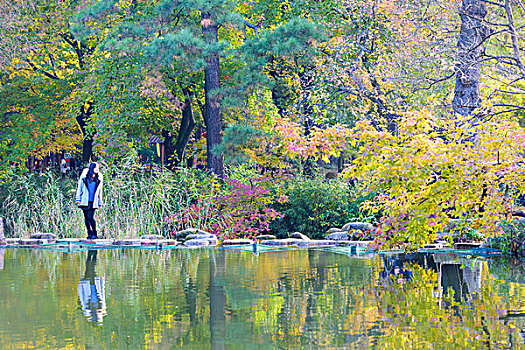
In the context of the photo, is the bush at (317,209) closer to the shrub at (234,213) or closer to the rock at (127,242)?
the shrub at (234,213)

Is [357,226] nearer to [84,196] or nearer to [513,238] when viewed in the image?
[513,238]

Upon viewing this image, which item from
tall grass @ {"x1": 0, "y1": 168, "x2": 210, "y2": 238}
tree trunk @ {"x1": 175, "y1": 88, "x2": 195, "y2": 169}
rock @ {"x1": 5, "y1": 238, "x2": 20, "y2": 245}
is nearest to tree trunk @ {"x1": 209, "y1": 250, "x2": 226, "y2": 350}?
tall grass @ {"x1": 0, "y1": 168, "x2": 210, "y2": 238}

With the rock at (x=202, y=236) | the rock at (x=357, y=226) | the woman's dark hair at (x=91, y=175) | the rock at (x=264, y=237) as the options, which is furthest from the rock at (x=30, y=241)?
the rock at (x=357, y=226)

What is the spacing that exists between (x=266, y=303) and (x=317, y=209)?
30.7 feet

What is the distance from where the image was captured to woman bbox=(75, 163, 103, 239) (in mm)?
15797

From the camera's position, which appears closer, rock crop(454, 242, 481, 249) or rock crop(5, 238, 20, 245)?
rock crop(454, 242, 481, 249)

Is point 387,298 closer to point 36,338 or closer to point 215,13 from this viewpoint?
point 36,338

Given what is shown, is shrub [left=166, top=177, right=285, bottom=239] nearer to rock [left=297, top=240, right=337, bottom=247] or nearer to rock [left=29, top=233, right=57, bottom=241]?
rock [left=297, top=240, right=337, bottom=247]

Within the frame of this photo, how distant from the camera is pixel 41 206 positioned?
18953 mm

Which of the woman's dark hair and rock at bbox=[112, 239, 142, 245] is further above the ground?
the woman's dark hair

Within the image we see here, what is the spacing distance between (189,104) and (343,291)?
16834mm

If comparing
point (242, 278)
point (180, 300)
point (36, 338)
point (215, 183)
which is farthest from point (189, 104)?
point (36, 338)

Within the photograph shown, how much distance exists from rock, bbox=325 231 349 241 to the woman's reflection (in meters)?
5.73

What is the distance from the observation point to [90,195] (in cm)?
1584
